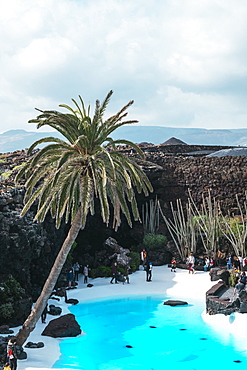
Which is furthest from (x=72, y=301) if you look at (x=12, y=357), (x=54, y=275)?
(x=12, y=357)

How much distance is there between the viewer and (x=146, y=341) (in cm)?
1789

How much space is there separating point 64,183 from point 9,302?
20.9ft

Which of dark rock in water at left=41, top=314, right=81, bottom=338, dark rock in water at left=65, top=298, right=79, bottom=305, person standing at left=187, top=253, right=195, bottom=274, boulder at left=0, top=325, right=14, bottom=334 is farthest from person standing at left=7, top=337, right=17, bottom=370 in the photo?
person standing at left=187, top=253, right=195, bottom=274

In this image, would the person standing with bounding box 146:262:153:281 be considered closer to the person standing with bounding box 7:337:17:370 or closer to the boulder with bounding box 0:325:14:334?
the boulder with bounding box 0:325:14:334

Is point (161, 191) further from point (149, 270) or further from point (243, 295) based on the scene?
point (243, 295)

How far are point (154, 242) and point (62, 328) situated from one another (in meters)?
15.1

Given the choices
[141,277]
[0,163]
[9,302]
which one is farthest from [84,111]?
[0,163]

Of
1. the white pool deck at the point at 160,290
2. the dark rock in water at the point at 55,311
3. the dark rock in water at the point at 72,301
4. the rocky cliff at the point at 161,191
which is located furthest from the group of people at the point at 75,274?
the dark rock in water at the point at 55,311

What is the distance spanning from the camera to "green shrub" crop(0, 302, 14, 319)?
18016mm

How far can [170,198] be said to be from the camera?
34656 millimetres

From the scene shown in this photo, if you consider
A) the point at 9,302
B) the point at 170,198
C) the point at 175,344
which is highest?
the point at 170,198

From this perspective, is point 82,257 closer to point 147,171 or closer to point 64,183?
point 147,171

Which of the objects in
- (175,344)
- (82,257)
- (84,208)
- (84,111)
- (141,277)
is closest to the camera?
(84,208)

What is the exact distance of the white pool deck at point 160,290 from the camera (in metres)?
18.6
